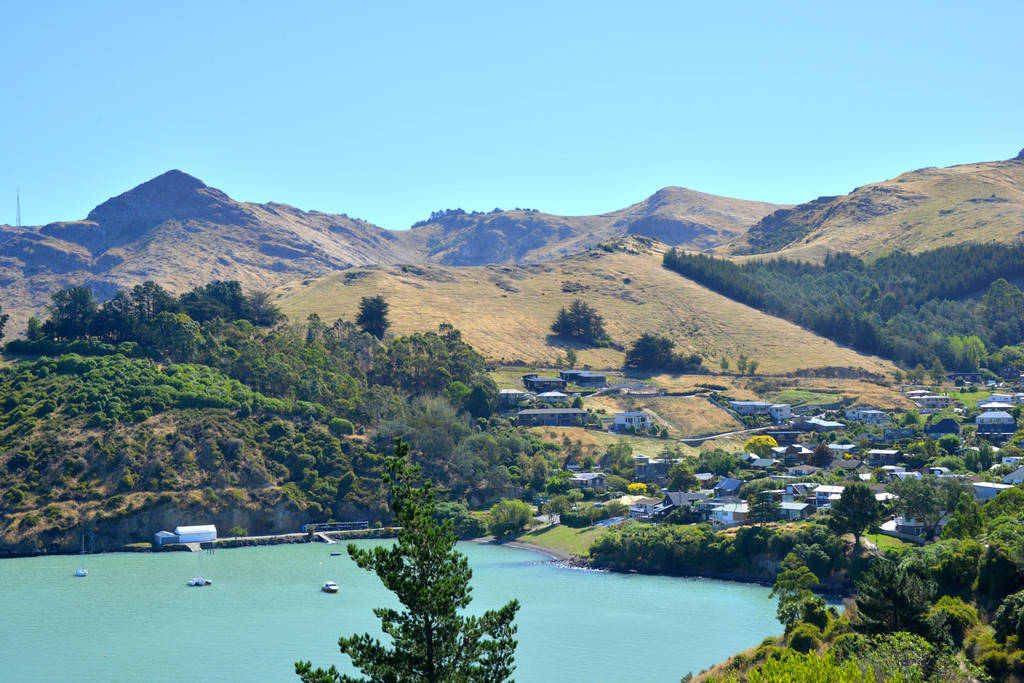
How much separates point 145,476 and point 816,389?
86.6 meters

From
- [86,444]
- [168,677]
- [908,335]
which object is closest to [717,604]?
[168,677]

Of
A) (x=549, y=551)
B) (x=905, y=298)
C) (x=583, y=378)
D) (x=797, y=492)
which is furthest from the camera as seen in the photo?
(x=905, y=298)

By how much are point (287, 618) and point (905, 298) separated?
487ft

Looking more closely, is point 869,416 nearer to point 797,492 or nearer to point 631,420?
point 631,420

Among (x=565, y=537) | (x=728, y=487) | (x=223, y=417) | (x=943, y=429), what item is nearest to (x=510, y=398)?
(x=223, y=417)

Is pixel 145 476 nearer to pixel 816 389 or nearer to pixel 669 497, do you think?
pixel 669 497

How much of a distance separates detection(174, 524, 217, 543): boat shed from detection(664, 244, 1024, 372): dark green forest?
110619 mm

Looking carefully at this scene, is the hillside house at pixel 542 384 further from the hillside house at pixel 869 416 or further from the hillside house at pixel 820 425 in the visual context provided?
the hillside house at pixel 869 416

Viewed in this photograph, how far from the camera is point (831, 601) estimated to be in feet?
192

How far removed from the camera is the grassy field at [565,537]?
77.4m

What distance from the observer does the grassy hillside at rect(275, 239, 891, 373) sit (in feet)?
468

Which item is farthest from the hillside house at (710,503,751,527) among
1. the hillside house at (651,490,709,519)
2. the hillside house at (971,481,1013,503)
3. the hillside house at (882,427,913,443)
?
the hillside house at (882,427,913,443)

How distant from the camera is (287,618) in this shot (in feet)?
Result: 186

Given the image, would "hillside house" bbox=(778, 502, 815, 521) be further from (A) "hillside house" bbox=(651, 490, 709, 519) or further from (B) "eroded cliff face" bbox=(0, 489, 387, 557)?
(B) "eroded cliff face" bbox=(0, 489, 387, 557)
